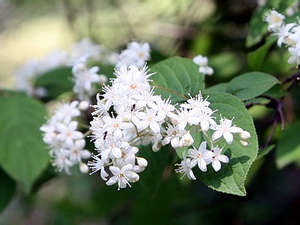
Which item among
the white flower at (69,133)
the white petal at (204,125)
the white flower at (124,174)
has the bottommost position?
the white flower at (69,133)

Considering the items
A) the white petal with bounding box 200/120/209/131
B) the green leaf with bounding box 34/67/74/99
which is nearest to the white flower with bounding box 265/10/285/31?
the white petal with bounding box 200/120/209/131

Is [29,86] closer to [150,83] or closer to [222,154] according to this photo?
[150,83]

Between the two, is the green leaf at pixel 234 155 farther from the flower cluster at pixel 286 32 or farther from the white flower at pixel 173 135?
the flower cluster at pixel 286 32

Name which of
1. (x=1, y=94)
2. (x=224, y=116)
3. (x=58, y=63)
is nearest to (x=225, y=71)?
(x=58, y=63)

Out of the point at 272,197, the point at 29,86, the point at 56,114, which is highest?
the point at 56,114

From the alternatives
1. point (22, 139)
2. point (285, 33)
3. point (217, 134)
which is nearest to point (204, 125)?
point (217, 134)

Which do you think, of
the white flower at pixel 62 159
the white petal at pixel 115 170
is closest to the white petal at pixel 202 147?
the white petal at pixel 115 170
